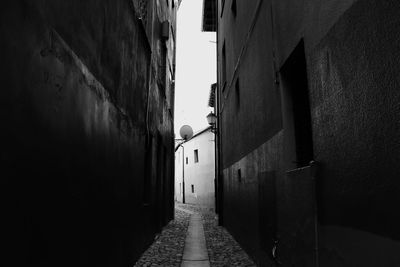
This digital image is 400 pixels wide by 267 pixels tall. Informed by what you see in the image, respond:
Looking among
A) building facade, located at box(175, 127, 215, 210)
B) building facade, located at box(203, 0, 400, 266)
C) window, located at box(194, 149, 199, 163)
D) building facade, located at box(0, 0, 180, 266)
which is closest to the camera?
building facade, located at box(203, 0, 400, 266)

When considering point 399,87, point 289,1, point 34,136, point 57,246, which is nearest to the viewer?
point 399,87

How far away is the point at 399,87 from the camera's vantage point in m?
1.93

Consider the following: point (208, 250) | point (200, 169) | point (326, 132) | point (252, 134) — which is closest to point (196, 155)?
point (200, 169)

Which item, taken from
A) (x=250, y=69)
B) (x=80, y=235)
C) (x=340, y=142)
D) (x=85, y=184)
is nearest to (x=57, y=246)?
(x=80, y=235)

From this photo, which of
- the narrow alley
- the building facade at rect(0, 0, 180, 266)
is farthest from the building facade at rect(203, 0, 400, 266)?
the building facade at rect(0, 0, 180, 266)

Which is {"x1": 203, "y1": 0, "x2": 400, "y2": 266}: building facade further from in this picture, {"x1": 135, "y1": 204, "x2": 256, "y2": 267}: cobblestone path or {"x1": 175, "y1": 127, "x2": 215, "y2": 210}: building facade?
{"x1": 175, "y1": 127, "x2": 215, "y2": 210}: building facade

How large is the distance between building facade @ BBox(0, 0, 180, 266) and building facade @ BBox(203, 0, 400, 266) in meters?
2.21

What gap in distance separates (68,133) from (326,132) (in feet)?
7.44

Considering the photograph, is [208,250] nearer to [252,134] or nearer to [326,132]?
[252,134]

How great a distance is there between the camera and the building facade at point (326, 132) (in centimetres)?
209

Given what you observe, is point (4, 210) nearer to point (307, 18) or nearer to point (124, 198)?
point (307, 18)

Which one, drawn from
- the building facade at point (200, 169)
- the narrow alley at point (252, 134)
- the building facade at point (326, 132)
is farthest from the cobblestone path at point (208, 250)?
the building facade at point (200, 169)

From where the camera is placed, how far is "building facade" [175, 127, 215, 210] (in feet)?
78.3

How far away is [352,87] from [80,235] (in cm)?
284
